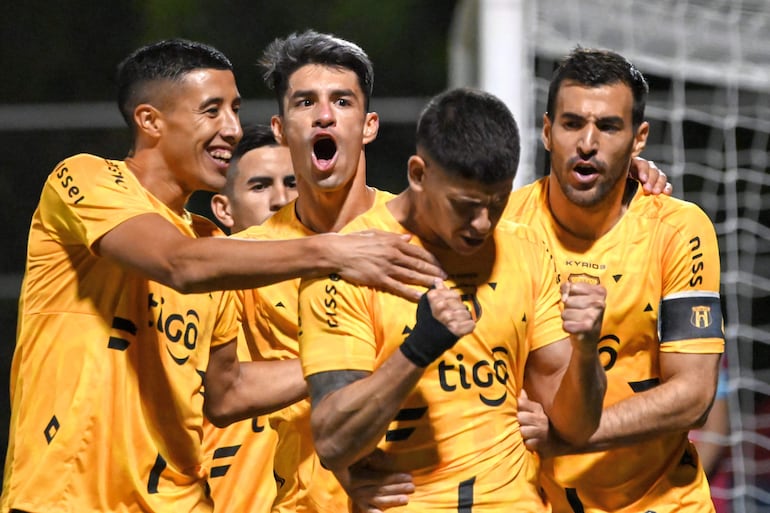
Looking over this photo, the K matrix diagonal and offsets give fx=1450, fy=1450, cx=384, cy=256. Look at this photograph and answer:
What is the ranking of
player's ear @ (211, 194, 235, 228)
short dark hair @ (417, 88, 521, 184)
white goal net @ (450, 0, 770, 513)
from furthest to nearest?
white goal net @ (450, 0, 770, 513), player's ear @ (211, 194, 235, 228), short dark hair @ (417, 88, 521, 184)

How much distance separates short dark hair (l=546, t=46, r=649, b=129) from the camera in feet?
14.9

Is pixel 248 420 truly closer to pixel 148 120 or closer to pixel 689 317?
pixel 148 120

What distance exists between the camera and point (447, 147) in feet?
12.0

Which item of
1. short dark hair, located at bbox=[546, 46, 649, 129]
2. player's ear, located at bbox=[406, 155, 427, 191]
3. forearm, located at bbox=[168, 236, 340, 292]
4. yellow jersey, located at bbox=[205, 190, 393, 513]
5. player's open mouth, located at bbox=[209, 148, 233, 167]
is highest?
short dark hair, located at bbox=[546, 46, 649, 129]

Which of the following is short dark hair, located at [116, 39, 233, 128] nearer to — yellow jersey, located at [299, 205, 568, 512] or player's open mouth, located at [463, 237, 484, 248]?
yellow jersey, located at [299, 205, 568, 512]

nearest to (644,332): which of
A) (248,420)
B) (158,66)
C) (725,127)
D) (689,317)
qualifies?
(689,317)

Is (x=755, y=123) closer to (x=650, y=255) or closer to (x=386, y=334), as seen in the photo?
(x=650, y=255)

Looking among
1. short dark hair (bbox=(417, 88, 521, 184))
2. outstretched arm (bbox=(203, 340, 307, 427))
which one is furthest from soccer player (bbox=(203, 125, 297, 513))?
short dark hair (bbox=(417, 88, 521, 184))

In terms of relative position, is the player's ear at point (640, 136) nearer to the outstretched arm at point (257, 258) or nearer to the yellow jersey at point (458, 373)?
the yellow jersey at point (458, 373)

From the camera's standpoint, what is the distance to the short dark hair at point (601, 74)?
4.53 meters

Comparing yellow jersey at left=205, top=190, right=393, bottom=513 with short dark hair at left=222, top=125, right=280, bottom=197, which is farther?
short dark hair at left=222, top=125, right=280, bottom=197

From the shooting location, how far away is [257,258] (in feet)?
13.4

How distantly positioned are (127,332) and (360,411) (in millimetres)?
1095

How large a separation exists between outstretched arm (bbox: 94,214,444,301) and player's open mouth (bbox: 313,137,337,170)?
678 millimetres
